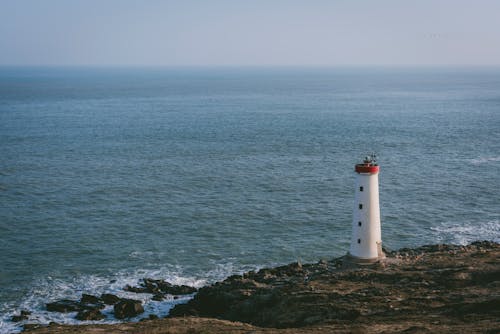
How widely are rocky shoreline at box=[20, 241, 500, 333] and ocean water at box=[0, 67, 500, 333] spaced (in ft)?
9.28

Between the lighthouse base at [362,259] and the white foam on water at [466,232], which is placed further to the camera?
the white foam on water at [466,232]

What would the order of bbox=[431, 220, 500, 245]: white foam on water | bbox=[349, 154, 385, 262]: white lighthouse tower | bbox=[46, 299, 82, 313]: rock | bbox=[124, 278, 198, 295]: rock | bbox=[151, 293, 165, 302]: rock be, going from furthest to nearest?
bbox=[431, 220, 500, 245]: white foam on water → bbox=[124, 278, 198, 295]: rock → bbox=[151, 293, 165, 302]: rock → bbox=[349, 154, 385, 262]: white lighthouse tower → bbox=[46, 299, 82, 313]: rock

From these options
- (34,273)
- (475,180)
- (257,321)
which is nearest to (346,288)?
(257,321)

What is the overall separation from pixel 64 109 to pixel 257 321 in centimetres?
13185

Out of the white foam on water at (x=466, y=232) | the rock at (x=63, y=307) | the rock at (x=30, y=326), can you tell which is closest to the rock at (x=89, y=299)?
the rock at (x=63, y=307)

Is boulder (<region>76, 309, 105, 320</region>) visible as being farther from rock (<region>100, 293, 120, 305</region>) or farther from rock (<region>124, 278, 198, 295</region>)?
rock (<region>124, 278, 198, 295</region>)

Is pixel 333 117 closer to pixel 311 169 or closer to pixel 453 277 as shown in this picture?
pixel 311 169

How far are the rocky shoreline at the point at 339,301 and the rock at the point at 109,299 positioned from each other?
0.06 meters

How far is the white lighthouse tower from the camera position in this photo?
3622cm

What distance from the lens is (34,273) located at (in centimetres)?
4234

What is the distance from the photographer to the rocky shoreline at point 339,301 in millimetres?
27156

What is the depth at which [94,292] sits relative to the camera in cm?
3903

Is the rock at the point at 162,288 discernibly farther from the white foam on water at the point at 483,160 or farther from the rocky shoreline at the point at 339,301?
the white foam on water at the point at 483,160

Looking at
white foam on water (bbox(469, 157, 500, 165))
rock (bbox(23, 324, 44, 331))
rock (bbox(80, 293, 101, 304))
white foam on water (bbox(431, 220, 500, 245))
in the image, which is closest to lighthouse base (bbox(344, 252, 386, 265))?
white foam on water (bbox(431, 220, 500, 245))
